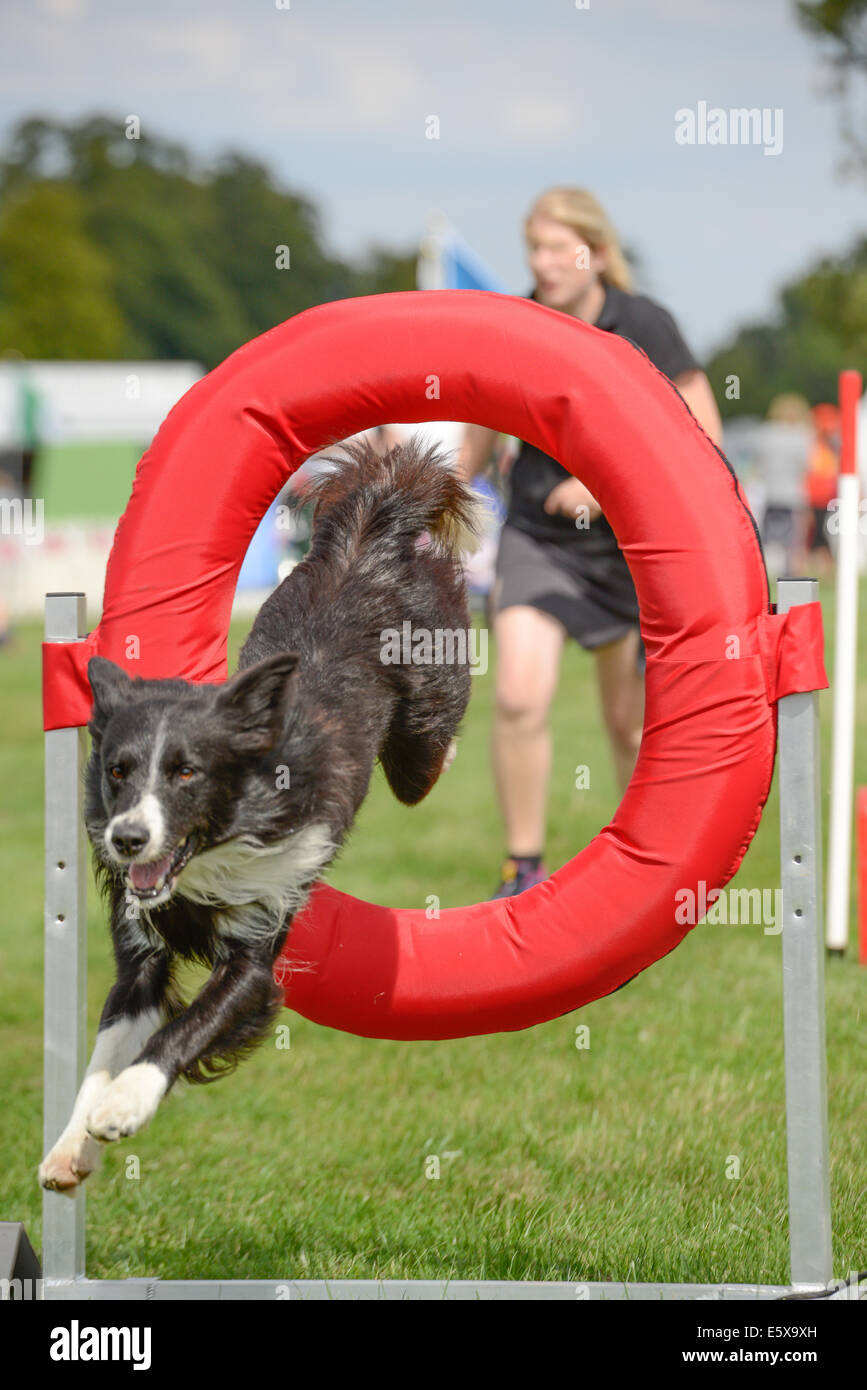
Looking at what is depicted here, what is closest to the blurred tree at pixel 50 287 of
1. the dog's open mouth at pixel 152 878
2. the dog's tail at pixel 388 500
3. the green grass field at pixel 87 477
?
the green grass field at pixel 87 477

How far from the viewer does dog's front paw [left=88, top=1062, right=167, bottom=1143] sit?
2.62 metres

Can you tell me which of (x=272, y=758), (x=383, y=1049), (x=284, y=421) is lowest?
(x=383, y=1049)

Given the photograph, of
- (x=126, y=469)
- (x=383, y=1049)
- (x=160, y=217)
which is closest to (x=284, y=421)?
(x=383, y=1049)

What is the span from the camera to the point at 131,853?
255 cm

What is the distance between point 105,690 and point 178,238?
66526 mm

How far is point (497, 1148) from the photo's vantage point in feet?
13.8

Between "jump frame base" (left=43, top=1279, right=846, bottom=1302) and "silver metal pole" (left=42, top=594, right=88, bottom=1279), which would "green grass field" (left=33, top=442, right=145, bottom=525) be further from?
"jump frame base" (left=43, top=1279, right=846, bottom=1302)

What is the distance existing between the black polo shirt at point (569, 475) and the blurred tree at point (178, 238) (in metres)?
54.8

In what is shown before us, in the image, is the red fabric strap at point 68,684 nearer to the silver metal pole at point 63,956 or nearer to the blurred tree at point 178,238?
the silver metal pole at point 63,956

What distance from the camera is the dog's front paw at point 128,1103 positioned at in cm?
262

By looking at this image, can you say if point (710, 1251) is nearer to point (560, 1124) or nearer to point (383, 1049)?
point (560, 1124)

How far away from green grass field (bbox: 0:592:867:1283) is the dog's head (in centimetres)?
76

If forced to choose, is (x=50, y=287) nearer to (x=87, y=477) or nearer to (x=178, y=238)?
(x=178, y=238)
